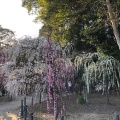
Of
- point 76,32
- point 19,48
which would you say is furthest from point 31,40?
point 76,32

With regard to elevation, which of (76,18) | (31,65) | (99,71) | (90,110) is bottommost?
(90,110)

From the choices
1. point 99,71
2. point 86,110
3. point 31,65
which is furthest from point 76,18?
point 86,110

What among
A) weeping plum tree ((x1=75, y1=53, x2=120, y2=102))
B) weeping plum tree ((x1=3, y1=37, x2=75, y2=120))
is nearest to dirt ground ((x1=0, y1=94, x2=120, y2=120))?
weeping plum tree ((x1=3, y1=37, x2=75, y2=120))

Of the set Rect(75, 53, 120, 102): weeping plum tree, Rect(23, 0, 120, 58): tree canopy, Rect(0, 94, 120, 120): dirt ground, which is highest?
Rect(23, 0, 120, 58): tree canopy

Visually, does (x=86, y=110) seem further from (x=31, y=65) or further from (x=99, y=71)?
(x=31, y=65)

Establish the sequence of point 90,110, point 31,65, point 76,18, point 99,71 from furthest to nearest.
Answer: point 99,71 → point 76,18 → point 31,65 → point 90,110

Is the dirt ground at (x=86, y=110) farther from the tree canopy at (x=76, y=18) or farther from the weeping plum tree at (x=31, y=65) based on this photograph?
the tree canopy at (x=76, y=18)

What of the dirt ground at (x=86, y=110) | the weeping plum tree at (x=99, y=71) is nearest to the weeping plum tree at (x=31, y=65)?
the dirt ground at (x=86, y=110)

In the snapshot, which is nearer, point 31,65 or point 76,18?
point 31,65

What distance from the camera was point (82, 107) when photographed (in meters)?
12.6

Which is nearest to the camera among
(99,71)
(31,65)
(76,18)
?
(31,65)

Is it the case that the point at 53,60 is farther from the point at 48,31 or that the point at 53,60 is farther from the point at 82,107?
the point at 82,107

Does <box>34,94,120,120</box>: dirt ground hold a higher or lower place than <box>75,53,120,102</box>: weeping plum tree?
lower

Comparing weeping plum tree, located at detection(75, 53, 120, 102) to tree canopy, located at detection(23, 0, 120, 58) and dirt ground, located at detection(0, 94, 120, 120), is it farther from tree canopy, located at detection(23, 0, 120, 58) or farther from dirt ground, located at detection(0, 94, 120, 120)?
dirt ground, located at detection(0, 94, 120, 120)
